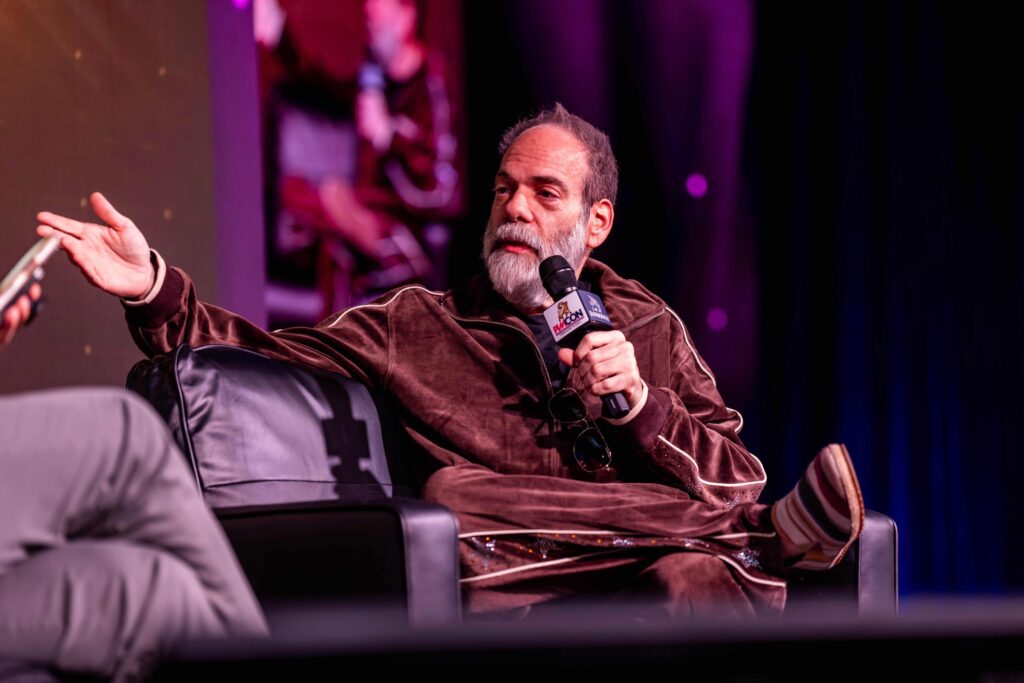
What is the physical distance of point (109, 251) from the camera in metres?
1.73

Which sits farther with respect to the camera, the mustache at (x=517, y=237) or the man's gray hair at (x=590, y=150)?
the man's gray hair at (x=590, y=150)

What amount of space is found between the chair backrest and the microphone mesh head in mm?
388

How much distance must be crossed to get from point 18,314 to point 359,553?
19.4 inches

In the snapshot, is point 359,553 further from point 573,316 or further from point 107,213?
point 107,213

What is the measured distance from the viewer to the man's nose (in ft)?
7.00

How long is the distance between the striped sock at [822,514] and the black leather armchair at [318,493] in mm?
77

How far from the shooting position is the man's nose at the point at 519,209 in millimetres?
2133

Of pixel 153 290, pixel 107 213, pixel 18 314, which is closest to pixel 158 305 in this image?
pixel 153 290

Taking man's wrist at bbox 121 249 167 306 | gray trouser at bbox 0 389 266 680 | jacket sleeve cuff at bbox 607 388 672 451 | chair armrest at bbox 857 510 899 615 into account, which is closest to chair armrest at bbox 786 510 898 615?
chair armrest at bbox 857 510 899 615

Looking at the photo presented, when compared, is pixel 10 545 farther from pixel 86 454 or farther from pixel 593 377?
pixel 593 377

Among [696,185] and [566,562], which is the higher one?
[696,185]

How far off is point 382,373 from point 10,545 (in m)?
1.10

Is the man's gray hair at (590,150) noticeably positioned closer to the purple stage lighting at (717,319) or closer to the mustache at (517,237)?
the mustache at (517,237)

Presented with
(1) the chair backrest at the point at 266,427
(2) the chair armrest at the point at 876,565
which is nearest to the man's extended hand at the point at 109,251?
(1) the chair backrest at the point at 266,427
